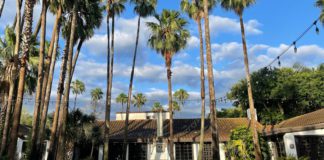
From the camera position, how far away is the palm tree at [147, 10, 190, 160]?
23.3 meters

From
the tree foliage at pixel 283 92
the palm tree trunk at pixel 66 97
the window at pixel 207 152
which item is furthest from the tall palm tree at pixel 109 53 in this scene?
the tree foliage at pixel 283 92

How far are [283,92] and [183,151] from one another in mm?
16048

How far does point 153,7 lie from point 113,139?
466 inches

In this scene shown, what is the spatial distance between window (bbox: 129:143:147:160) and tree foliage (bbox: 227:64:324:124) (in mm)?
14830

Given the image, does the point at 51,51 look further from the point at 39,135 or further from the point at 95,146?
the point at 95,146

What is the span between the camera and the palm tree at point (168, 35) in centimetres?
2330

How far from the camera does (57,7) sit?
18641mm

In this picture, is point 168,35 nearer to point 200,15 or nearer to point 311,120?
point 200,15

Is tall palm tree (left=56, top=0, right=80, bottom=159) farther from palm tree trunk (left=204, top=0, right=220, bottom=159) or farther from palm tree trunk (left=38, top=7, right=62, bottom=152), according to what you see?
palm tree trunk (left=204, top=0, right=220, bottom=159)

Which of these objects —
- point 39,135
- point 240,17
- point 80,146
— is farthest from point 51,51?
point 240,17

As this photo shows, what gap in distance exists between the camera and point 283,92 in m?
33.7

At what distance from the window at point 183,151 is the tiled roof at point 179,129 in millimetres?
772

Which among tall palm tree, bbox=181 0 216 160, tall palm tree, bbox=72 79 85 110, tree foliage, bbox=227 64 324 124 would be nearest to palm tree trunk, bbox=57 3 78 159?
tall palm tree, bbox=181 0 216 160

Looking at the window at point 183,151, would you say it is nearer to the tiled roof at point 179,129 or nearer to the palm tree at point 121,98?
the tiled roof at point 179,129
